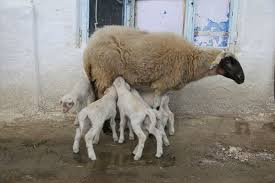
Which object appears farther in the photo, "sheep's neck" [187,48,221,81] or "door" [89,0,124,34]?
"door" [89,0,124,34]

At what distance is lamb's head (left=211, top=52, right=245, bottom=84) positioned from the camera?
6.10 meters

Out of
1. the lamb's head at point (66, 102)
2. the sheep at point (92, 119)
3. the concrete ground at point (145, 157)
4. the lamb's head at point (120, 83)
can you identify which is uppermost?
the lamb's head at point (120, 83)

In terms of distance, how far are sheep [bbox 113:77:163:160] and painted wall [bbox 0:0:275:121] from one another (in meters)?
1.40

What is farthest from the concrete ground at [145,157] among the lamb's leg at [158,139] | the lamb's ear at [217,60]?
the lamb's ear at [217,60]

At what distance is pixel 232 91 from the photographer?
23.0 ft

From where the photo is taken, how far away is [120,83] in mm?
5859

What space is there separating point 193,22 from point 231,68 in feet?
3.34

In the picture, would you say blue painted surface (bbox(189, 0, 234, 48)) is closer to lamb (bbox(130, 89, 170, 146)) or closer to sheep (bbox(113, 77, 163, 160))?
lamb (bbox(130, 89, 170, 146))

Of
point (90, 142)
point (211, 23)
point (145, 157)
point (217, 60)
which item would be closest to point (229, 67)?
point (217, 60)

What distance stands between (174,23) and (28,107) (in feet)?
7.83

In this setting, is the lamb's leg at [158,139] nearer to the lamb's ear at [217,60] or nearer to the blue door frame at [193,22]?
the lamb's ear at [217,60]

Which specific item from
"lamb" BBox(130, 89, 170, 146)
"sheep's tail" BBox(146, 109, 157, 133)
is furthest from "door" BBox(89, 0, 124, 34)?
"sheep's tail" BBox(146, 109, 157, 133)

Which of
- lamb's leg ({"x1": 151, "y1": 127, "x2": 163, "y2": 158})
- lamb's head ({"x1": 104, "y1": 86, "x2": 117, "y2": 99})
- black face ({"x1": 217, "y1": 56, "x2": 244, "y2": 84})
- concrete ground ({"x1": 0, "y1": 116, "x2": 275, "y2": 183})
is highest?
black face ({"x1": 217, "y1": 56, "x2": 244, "y2": 84})

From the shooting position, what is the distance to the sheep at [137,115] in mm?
5272
